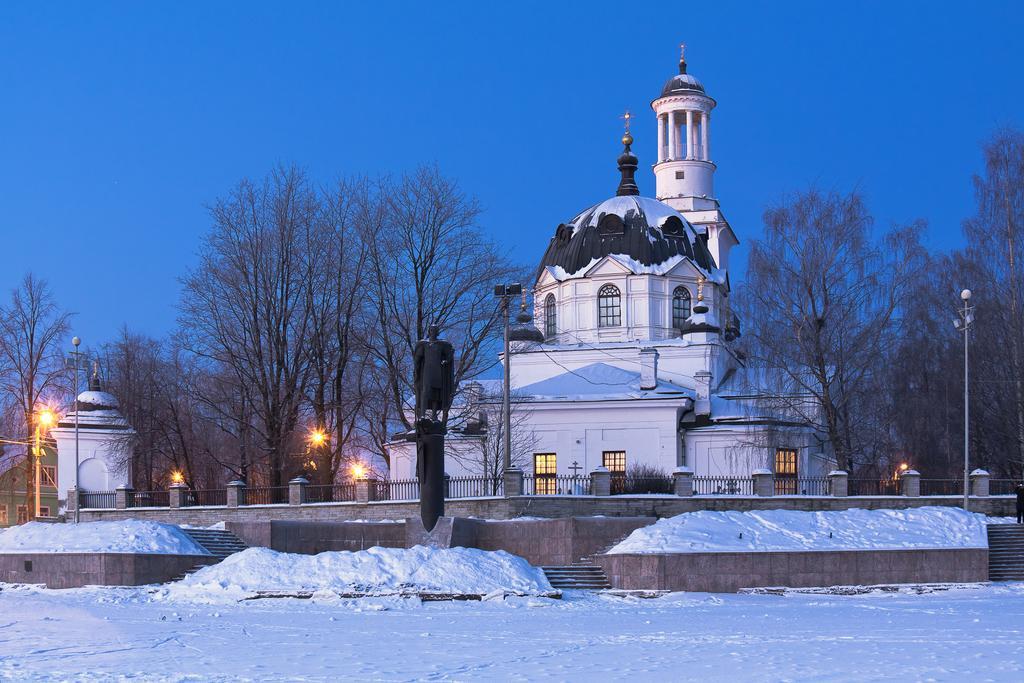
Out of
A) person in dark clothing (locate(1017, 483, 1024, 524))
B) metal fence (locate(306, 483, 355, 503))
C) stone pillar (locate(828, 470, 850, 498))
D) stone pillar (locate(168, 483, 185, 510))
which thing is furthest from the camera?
stone pillar (locate(168, 483, 185, 510))

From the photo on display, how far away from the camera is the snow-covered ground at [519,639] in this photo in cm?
1472

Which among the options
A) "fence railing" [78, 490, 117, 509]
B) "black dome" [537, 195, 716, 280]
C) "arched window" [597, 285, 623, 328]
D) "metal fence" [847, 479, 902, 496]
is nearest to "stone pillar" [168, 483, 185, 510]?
"fence railing" [78, 490, 117, 509]

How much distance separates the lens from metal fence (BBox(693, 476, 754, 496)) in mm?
36000

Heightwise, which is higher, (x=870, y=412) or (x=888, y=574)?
(x=870, y=412)

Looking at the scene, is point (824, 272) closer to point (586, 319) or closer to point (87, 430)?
point (586, 319)

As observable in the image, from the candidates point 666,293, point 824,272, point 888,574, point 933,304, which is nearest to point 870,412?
point 824,272

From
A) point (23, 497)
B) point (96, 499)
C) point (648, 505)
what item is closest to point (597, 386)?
point (648, 505)

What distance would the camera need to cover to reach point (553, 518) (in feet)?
106

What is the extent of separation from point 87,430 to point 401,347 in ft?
40.6

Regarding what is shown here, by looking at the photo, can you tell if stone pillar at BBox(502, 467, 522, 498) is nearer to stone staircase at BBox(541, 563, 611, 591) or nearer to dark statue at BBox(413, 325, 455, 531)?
dark statue at BBox(413, 325, 455, 531)

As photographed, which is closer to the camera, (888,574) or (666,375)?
(888,574)

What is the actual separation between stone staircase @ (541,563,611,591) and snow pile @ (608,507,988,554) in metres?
0.66

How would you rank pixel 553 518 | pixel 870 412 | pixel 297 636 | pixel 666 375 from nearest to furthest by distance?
pixel 297 636
pixel 553 518
pixel 870 412
pixel 666 375

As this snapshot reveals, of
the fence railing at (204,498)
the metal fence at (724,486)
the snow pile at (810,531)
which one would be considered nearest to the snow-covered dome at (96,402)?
the fence railing at (204,498)
